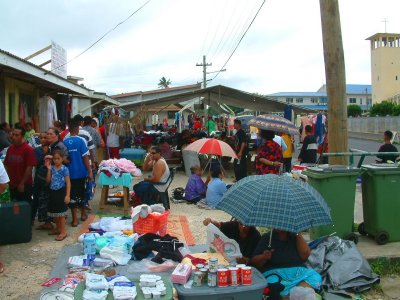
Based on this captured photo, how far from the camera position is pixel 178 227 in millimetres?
7793

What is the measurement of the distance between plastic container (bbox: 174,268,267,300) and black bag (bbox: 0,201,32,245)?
353cm

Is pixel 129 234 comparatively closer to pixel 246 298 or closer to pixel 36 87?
pixel 246 298

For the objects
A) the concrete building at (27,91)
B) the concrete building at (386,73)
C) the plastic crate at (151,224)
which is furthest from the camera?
the concrete building at (386,73)

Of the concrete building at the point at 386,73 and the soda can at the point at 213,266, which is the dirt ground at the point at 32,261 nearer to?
the soda can at the point at 213,266

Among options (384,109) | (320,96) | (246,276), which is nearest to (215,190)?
(246,276)

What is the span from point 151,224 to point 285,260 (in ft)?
8.76

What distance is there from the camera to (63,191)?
6.91 m

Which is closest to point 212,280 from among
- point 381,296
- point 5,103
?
point 381,296

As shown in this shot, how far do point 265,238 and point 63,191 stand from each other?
3.56 meters

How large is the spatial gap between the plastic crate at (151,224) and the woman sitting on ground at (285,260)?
2378 millimetres

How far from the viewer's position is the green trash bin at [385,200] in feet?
19.9

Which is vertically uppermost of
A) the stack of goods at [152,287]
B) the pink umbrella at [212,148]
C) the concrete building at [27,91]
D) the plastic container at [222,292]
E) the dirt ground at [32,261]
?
the concrete building at [27,91]

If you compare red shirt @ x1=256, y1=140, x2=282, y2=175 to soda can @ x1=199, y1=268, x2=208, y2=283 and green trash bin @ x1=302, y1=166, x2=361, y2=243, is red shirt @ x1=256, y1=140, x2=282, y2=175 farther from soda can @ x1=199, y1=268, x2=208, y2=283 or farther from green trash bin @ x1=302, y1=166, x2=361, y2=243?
soda can @ x1=199, y1=268, x2=208, y2=283

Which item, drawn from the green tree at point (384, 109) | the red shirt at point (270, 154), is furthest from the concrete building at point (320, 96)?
the red shirt at point (270, 154)
